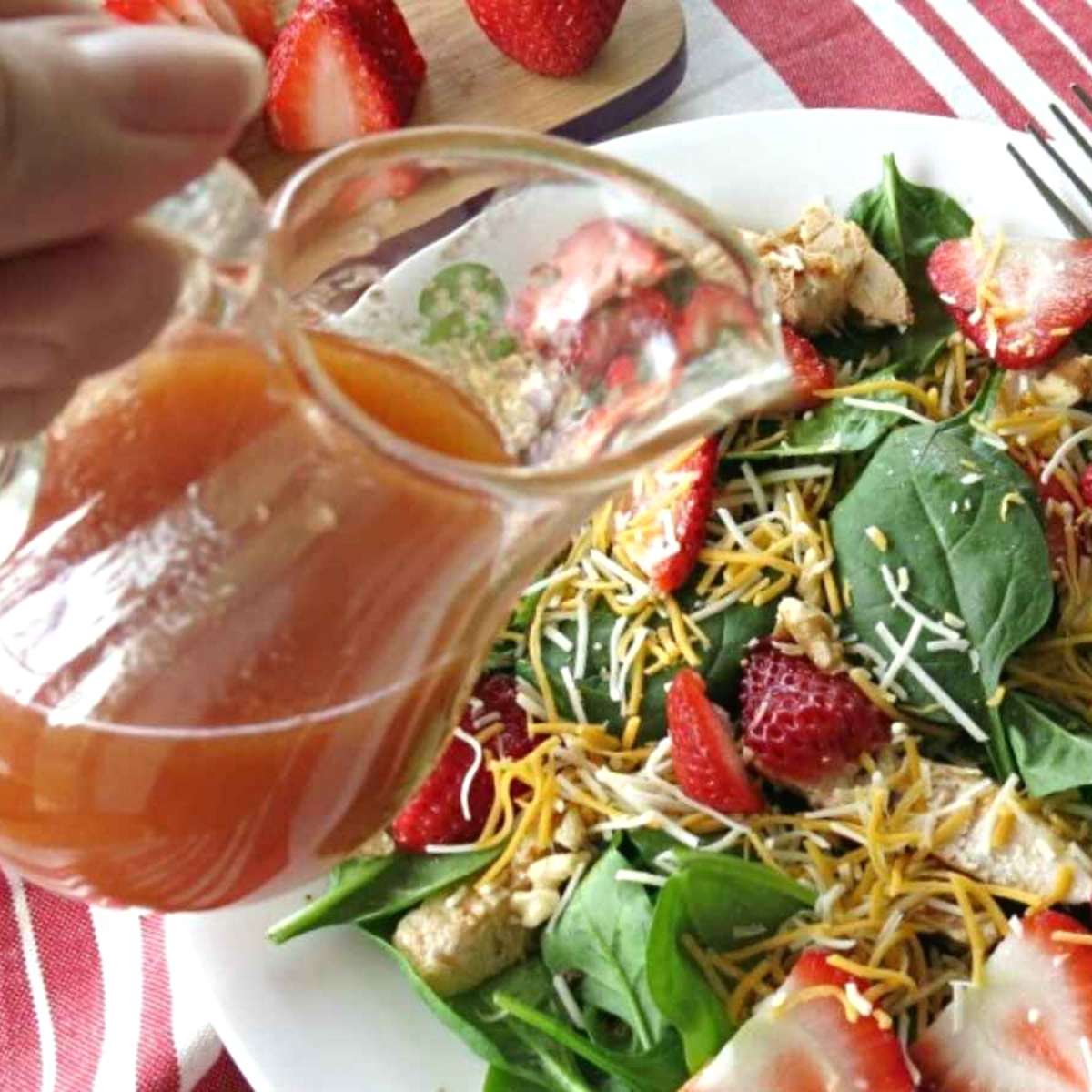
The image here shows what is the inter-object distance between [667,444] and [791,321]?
0.54 metres

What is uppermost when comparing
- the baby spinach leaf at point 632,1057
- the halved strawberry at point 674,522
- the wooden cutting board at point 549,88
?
the wooden cutting board at point 549,88

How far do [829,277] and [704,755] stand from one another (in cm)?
33

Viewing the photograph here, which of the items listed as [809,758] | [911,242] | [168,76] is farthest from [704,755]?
[168,76]

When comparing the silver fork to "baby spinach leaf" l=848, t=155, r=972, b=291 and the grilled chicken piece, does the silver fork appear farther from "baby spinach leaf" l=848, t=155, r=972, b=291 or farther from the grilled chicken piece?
the grilled chicken piece

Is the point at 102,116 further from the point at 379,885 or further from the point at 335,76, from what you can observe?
the point at 335,76

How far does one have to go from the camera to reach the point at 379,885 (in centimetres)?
95

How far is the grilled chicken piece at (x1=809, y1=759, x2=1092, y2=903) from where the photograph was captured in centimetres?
90

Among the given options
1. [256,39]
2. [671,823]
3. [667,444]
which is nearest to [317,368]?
[667,444]

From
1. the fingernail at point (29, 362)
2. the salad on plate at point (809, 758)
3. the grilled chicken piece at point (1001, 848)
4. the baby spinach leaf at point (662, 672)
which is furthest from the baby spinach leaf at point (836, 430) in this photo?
the fingernail at point (29, 362)

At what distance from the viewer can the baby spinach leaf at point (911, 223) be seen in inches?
44.4

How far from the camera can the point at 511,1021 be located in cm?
91

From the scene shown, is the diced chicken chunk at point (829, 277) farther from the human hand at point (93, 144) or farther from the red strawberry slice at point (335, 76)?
the human hand at point (93, 144)

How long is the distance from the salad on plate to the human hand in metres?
0.28

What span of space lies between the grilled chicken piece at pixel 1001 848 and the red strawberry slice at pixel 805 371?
26 cm
